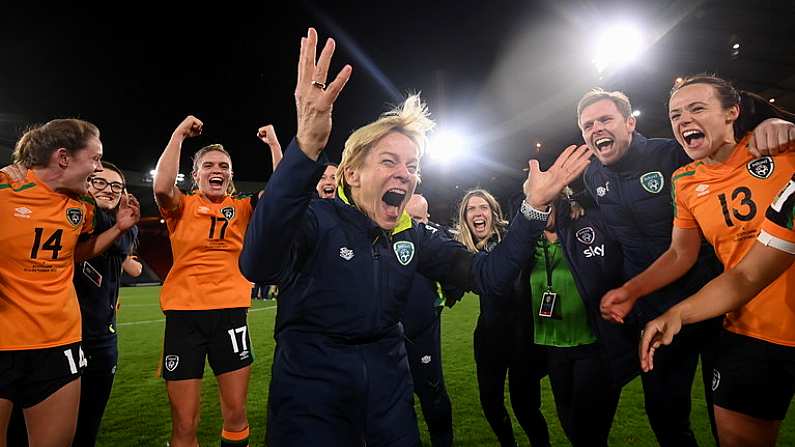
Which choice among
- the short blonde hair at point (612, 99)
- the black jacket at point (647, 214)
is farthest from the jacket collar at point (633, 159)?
the short blonde hair at point (612, 99)

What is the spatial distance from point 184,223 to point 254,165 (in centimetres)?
2651

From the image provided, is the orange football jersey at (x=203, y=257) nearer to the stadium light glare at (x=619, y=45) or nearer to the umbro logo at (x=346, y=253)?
the umbro logo at (x=346, y=253)

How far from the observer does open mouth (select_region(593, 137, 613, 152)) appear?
3104 mm

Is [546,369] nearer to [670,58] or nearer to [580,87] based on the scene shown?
[670,58]

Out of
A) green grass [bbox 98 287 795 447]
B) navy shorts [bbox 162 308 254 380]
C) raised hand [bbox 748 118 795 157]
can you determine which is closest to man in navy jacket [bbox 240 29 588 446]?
raised hand [bbox 748 118 795 157]

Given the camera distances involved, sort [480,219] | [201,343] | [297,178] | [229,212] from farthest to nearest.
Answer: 1. [480,219]
2. [229,212]
3. [201,343]
4. [297,178]

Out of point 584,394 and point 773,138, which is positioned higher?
point 773,138

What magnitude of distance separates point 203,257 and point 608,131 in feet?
10.0

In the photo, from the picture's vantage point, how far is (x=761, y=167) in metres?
2.27

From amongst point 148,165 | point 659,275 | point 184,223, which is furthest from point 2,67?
point 659,275

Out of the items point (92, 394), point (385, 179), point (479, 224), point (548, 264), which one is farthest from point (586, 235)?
point (92, 394)

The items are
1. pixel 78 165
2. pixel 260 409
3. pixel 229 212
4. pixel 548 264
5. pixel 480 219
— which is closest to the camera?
pixel 78 165

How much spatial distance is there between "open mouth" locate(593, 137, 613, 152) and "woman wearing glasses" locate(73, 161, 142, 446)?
3508mm

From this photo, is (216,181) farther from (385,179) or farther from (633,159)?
(633,159)
